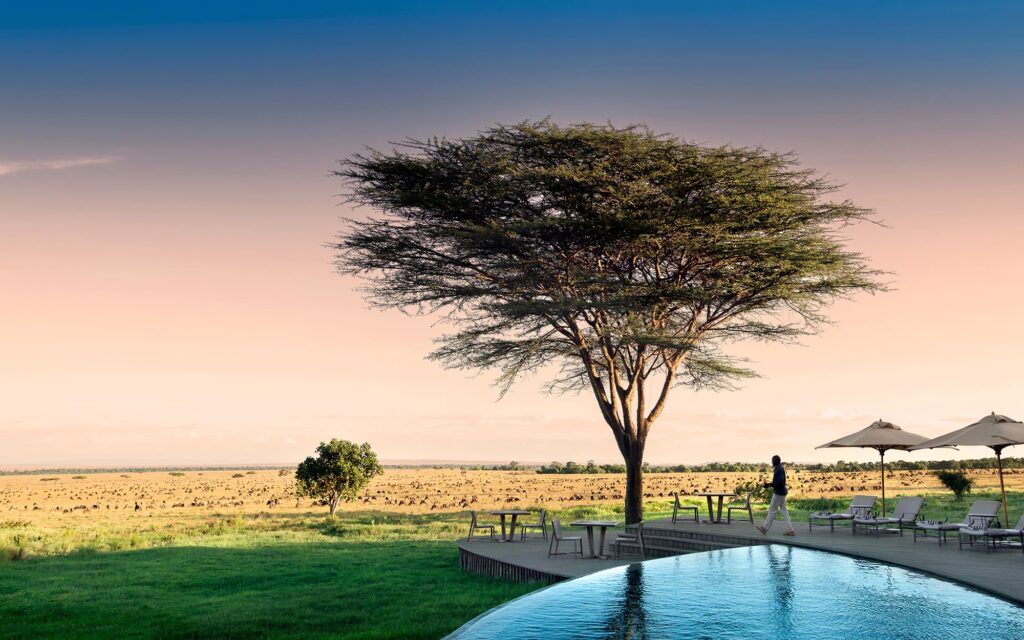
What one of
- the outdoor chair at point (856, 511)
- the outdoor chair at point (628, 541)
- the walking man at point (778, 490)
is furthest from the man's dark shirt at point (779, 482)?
the outdoor chair at point (628, 541)

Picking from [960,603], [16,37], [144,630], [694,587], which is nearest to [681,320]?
[694,587]

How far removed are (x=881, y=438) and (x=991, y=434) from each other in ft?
12.5

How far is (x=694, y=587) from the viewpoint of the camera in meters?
12.4

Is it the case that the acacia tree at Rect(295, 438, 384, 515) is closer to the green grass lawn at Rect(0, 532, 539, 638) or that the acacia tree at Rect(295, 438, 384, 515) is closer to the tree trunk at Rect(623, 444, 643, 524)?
the green grass lawn at Rect(0, 532, 539, 638)

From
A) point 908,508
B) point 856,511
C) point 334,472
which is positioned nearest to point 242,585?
point 856,511

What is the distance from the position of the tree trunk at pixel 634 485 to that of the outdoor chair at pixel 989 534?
8.75 metres

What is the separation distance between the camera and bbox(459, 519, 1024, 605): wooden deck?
39.9 ft

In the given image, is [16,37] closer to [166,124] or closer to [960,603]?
[166,124]

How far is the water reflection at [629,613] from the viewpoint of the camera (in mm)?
9900

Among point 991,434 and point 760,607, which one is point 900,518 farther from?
point 760,607

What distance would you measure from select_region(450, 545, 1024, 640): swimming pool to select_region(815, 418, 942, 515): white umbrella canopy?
31.3 ft

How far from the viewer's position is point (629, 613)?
10898 millimetres

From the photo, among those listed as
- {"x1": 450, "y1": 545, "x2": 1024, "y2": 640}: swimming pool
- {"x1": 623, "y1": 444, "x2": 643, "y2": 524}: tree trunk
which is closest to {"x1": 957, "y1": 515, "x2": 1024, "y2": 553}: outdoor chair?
{"x1": 450, "y1": 545, "x2": 1024, "y2": 640}: swimming pool

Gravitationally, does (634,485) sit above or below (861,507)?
above
